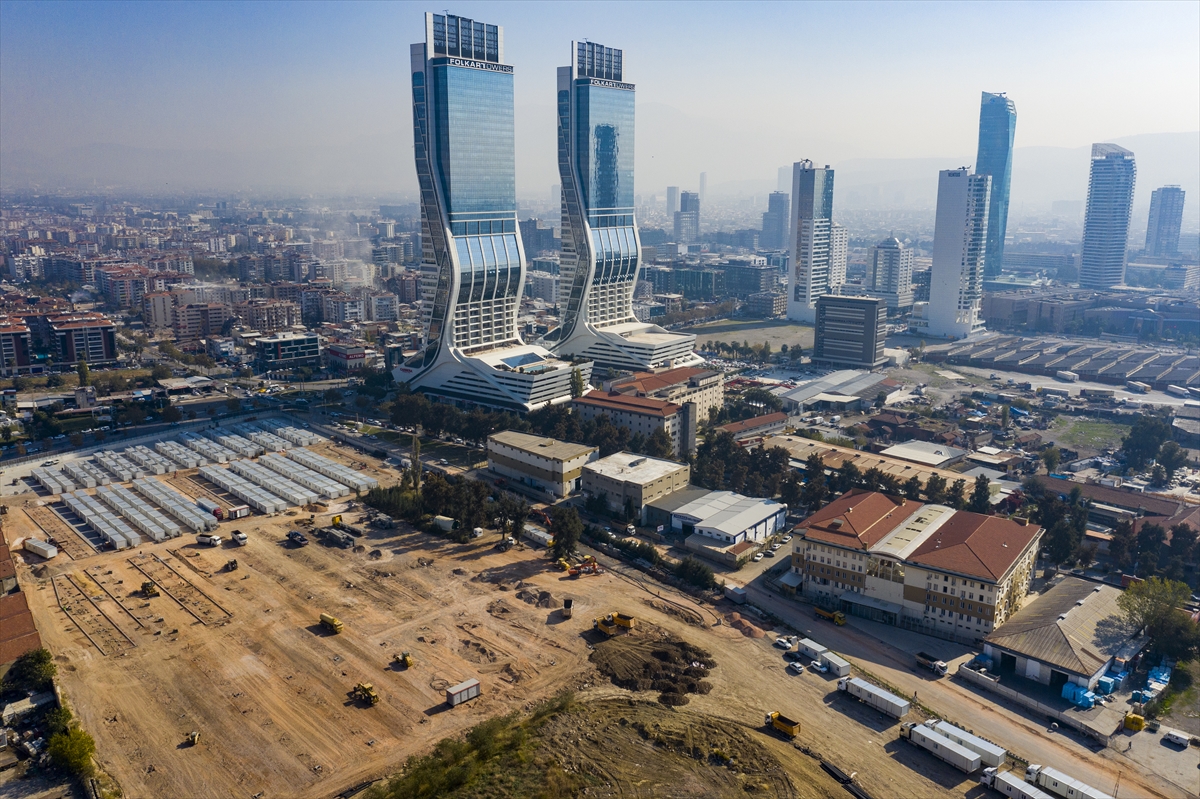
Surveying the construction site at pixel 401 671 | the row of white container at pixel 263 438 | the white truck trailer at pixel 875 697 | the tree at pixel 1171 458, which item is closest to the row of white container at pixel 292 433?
the row of white container at pixel 263 438

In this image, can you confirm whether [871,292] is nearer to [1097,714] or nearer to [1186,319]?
[1186,319]

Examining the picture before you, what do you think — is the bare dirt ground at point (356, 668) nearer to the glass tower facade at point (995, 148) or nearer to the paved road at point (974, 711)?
the paved road at point (974, 711)

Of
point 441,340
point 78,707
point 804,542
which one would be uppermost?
point 441,340

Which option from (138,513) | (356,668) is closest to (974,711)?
(356,668)

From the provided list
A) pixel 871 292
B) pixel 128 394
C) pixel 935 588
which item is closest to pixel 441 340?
pixel 128 394

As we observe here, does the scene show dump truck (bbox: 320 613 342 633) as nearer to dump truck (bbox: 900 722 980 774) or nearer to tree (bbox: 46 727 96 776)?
tree (bbox: 46 727 96 776)
